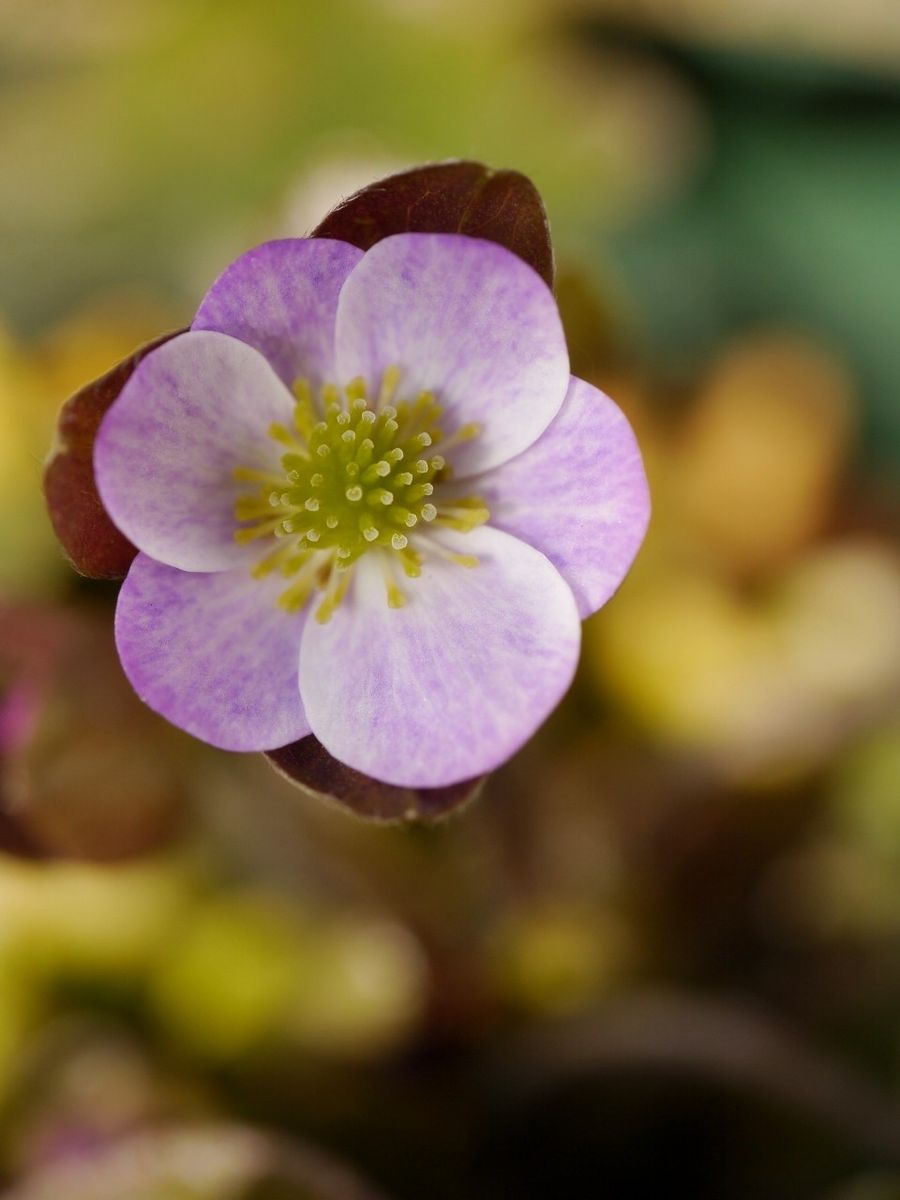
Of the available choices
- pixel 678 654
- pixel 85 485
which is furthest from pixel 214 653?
pixel 678 654

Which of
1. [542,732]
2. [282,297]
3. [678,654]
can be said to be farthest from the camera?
[678,654]

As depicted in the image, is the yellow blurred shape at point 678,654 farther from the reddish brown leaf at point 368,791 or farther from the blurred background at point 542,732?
the reddish brown leaf at point 368,791

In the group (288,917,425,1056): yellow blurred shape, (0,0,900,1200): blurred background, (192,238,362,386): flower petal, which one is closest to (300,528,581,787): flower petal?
(192,238,362,386): flower petal

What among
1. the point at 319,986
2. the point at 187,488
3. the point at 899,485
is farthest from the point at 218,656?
the point at 899,485

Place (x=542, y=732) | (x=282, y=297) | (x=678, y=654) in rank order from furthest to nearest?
(x=678, y=654) < (x=542, y=732) < (x=282, y=297)

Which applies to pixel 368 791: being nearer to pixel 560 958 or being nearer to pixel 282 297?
pixel 282 297

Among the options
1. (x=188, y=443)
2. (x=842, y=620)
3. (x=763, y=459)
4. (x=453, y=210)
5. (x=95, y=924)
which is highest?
(x=763, y=459)

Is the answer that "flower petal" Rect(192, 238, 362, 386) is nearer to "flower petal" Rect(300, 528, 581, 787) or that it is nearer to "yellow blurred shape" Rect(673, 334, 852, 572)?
"flower petal" Rect(300, 528, 581, 787)

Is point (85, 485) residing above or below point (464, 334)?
below
